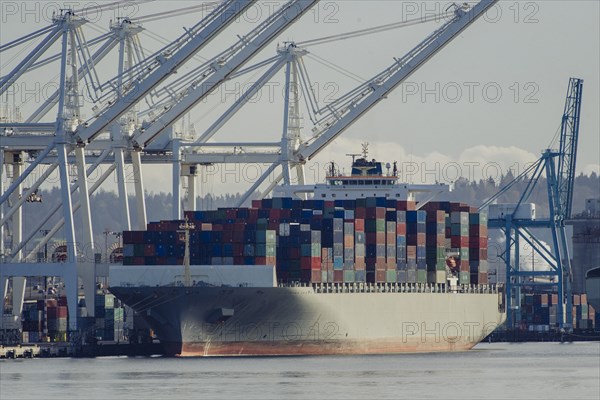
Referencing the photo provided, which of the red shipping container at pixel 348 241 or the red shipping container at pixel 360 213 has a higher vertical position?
the red shipping container at pixel 360 213

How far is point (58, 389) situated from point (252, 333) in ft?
72.1

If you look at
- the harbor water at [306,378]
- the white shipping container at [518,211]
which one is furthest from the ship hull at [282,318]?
the white shipping container at [518,211]

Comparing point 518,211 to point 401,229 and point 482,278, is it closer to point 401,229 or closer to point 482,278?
point 482,278

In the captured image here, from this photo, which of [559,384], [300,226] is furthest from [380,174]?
[559,384]

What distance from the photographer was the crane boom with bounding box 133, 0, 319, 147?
90.3 m

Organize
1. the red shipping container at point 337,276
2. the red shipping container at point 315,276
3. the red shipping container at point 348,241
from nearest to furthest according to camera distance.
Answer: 1. the red shipping container at point 315,276
2. the red shipping container at point 337,276
3. the red shipping container at point 348,241

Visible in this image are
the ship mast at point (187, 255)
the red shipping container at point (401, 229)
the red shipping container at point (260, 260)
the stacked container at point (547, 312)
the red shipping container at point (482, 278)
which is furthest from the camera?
the stacked container at point (547, 312)

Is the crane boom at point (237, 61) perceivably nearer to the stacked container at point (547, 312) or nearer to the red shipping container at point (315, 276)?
the red shipping container at point (315, 276)

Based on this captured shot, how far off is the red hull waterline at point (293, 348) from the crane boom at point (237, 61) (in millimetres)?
11409

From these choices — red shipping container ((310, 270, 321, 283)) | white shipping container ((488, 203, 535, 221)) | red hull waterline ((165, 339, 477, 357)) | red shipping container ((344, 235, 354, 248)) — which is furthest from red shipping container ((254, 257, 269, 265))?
white shipping container ((488, 203, 535, 221))

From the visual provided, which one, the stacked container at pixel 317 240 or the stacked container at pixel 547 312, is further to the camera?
the stacked container at pixel 547 312

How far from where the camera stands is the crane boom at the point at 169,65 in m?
88.0

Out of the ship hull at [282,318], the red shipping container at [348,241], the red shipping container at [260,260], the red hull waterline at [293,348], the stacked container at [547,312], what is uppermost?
the red shipping container at [348,241]

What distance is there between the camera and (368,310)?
311 ft
